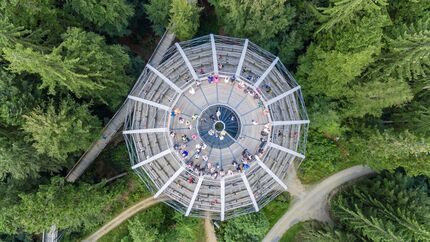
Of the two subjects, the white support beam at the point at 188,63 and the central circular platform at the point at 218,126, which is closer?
the white support beam at the point at 188,63

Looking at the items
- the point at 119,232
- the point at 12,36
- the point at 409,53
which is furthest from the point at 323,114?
the point at 12,36

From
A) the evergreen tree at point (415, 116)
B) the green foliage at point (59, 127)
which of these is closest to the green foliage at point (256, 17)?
the evergreen tree at point (415, 116)

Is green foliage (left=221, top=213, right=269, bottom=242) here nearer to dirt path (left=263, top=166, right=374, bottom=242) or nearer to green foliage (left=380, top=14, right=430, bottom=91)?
dirt path (left=263, top=166, right=374, bottom=242)

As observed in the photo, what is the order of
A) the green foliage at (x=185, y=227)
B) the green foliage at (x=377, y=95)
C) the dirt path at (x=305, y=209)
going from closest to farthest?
the green foliage at (x=377, y=95), the green foliage at (x=185, y=227), the dirt path at (x=305, y=209)

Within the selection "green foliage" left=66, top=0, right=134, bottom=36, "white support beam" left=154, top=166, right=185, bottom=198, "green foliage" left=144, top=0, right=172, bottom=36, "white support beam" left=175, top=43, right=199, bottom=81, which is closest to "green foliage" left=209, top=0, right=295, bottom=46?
"green foliage" left=144, top=0, right=172, bottom=36

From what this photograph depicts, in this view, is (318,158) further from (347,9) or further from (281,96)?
(347,9)

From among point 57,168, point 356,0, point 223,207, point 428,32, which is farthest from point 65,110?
point 428,32

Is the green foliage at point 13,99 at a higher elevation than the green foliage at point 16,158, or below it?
higher

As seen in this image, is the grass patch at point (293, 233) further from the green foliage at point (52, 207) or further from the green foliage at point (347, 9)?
the green foliage at point (347, 9)
